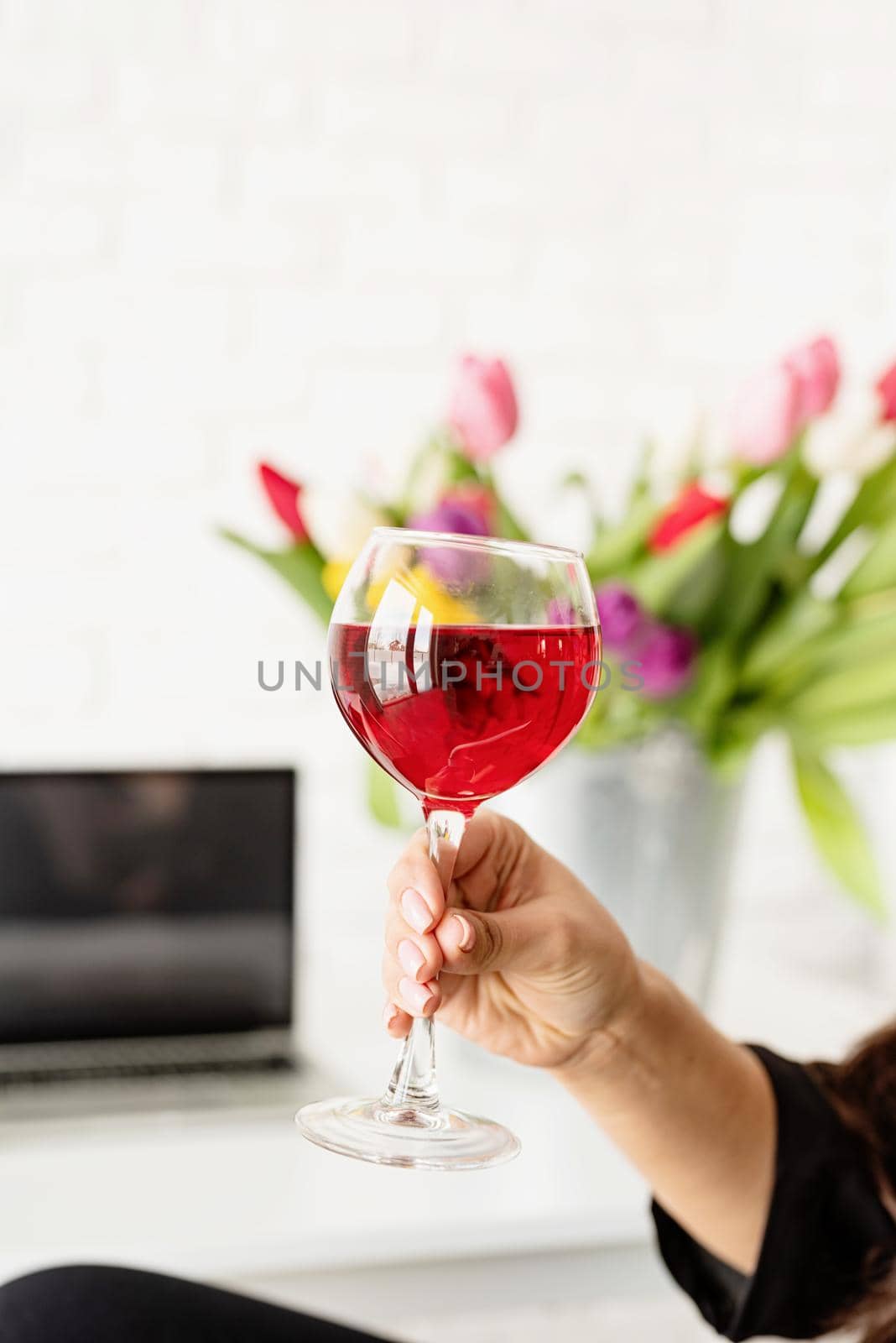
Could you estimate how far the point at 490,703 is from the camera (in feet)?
2.04

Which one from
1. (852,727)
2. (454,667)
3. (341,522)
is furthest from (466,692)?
(852,727)

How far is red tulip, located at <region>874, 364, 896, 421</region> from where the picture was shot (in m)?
1.27

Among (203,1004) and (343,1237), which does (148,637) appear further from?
(343,1237)

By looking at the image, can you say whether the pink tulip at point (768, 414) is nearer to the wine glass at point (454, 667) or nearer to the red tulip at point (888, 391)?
the red tulip at point (888, 391)

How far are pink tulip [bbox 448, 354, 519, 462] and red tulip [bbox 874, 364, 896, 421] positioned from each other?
1.03ft

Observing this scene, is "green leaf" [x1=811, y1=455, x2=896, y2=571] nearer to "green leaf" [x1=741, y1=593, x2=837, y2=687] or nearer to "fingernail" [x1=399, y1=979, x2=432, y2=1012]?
"green leaf" [x1=741, y1=593, x2=837, y2=687]

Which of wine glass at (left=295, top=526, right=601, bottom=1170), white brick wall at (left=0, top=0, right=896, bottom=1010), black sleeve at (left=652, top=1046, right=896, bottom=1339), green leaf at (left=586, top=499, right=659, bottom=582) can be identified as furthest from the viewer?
white brick wall at (left=0, top=0, right=896, bottom=1010)

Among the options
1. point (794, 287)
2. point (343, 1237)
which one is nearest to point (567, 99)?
point (794, 287)

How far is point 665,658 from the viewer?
4.41 ft

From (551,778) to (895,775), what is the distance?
3.08ft

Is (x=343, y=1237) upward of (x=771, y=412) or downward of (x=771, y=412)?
downward

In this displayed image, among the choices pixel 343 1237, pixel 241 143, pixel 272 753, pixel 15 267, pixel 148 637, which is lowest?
pixel 343 1237

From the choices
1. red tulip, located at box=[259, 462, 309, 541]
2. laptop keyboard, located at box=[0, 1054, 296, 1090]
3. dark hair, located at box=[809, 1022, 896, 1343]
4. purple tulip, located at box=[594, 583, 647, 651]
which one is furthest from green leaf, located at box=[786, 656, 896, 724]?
laptop keyboard, located at box=[0, 1054, 296, 1090]

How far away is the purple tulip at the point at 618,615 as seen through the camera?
128 cm
